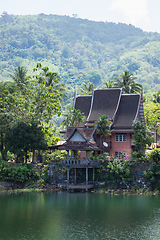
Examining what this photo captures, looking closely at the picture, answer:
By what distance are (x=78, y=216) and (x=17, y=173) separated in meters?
16.5

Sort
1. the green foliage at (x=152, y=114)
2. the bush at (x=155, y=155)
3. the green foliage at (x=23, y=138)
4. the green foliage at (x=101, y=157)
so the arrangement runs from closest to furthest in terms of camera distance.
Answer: the bush at (x=155, y=155)
the green foliage at (x=101, y=157)
the green foliage at (x=23, y=138)
the green foliage at (x=152, y=114)

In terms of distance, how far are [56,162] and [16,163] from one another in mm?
5627

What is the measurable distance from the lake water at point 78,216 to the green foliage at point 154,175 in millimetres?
3326

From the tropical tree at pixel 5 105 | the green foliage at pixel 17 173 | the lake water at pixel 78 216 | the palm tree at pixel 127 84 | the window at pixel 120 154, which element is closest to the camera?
the lake water at pixel 78 216


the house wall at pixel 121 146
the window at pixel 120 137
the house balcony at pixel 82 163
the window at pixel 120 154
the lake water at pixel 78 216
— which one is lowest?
the lake water at pixel 78 216

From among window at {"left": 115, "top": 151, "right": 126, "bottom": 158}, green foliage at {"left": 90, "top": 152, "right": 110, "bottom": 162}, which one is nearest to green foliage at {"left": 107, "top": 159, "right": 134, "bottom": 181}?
green foliage at {"left": 90, "top": 152, "right": 110, "bottom": 162}

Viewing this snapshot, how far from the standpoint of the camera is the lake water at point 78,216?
2658 centimetres

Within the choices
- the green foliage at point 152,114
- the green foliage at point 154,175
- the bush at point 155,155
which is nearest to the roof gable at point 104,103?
the bush at point 155,155

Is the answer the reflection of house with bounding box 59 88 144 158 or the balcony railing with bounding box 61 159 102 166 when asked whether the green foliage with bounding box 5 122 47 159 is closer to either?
the reflection of house with bounding box 59 88 144 158

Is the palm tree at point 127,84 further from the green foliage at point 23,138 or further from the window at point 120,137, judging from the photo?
the green foliage at point 23,138

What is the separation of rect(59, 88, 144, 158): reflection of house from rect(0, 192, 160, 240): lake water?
840 cm

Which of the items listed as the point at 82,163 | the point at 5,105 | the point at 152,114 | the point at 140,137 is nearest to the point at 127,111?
the point at 140,137

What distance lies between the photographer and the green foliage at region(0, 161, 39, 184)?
152 feet

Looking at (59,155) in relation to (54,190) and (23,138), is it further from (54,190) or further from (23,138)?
(23,138)
